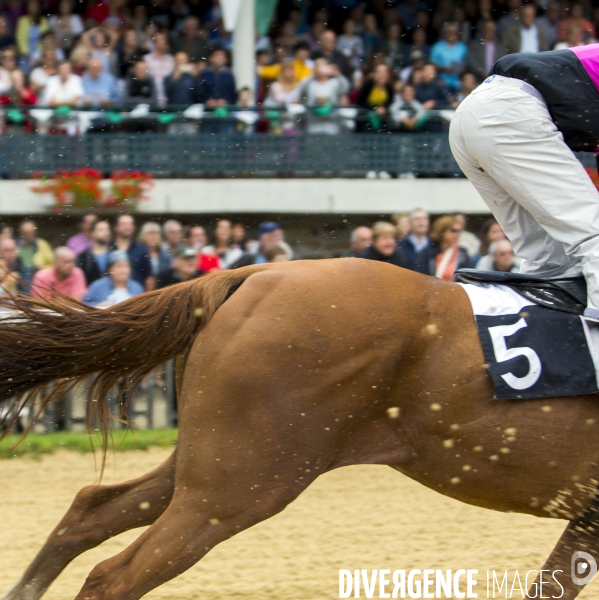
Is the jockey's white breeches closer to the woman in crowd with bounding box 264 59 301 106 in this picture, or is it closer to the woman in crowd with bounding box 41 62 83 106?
the woman in crowd with bounding box 264 59 301 106

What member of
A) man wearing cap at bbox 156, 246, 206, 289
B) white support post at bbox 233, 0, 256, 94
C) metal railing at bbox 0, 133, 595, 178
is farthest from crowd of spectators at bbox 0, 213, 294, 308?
white support post at bbox 233, 0, 256, 94

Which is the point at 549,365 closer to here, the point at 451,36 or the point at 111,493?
the point at 111,493

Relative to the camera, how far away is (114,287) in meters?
6.83

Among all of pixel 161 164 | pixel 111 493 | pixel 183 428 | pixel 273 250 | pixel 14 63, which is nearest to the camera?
pixel 183 428

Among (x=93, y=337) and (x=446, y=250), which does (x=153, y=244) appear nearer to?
(x=446, y=250)

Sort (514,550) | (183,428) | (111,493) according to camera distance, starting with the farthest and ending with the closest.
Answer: (514,550) → (111,493) → (183,428)

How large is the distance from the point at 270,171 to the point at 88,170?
1.99 metres

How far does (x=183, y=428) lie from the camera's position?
2977 mm

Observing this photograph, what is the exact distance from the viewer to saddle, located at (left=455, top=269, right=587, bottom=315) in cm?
310

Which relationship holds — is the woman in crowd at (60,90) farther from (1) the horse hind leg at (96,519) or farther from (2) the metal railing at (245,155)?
(1) the horse hind leg at (96,519)

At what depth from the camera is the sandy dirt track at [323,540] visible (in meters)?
3.96

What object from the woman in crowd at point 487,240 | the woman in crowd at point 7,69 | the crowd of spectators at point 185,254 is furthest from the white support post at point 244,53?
the woman in crowd at point 487,240

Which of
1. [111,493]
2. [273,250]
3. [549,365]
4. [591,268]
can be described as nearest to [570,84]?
[591,268]

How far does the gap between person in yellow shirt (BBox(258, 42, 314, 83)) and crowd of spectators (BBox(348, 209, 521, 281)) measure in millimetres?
3195
